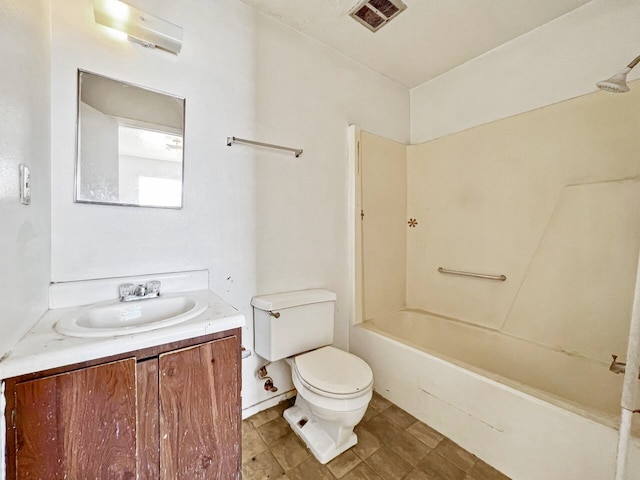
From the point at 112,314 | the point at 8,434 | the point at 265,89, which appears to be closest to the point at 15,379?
the point at 8,434

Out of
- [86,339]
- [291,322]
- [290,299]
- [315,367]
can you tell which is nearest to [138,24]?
[86,339]

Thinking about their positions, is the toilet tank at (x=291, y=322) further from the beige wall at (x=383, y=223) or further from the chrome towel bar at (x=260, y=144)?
the chrome towel bar at (x=260, y=144)

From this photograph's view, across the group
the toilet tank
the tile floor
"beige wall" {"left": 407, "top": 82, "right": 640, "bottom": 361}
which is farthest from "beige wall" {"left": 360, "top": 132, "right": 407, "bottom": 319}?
the tile floor

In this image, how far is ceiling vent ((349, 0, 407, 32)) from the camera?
1.51 m

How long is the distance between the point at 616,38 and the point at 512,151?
688 mm

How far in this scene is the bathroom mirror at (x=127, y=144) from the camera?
1.14m

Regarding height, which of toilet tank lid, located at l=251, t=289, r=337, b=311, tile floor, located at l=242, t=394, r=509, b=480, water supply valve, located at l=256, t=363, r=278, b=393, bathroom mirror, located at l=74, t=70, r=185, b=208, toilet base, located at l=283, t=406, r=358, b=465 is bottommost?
tile floor, located at l=242, t=394, r=509, b=480

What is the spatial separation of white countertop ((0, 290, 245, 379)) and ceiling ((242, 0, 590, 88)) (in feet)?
5.87

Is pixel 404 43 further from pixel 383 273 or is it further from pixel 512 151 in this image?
pixel 383 273

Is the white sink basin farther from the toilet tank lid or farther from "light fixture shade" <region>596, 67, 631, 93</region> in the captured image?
"light fixture shade" <region>596, 67, 631, 93</region>

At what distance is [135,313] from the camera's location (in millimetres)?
1104

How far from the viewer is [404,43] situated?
1847mm

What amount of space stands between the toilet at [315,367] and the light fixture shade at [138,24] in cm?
137

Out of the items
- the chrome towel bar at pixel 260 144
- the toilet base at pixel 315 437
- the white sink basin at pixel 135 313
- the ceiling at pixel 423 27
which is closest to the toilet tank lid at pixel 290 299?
the white sink basin at pixel 135 313
